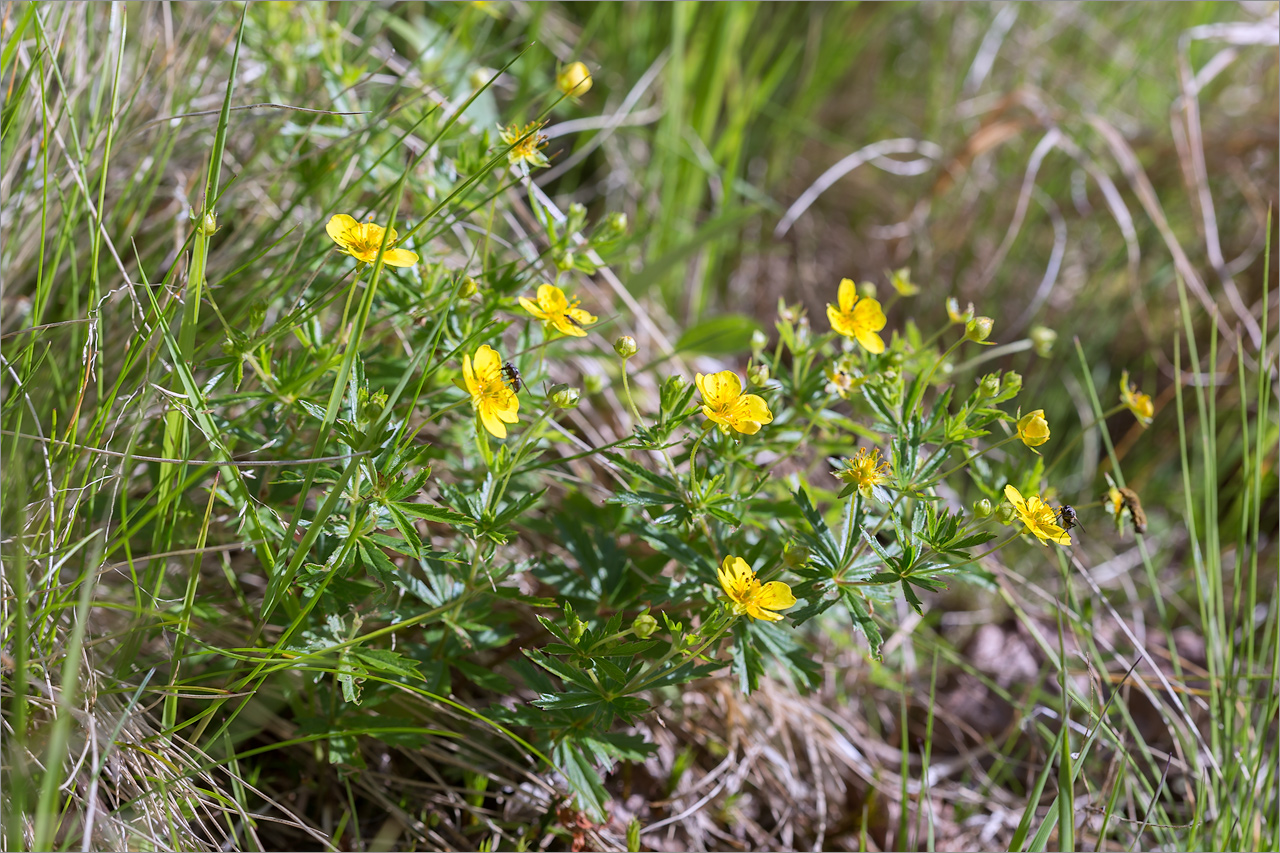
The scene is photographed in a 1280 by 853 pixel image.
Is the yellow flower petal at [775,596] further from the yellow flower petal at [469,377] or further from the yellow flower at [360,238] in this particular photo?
the yellow flower at [360,238]

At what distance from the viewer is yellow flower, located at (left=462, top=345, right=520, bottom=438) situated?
110 cm

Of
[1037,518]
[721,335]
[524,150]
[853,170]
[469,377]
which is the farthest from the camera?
[853,170]

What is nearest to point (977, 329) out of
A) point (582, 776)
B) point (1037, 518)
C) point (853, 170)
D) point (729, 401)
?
point (1037, 518)

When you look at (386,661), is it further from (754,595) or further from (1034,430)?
(1034,430)

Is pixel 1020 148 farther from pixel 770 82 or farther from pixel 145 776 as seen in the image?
pixel 145 776

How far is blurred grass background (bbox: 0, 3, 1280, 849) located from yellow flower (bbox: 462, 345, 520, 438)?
1.91ft

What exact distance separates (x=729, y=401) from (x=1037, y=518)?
442mm

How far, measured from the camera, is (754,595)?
1.13 meters

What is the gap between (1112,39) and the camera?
3.19m

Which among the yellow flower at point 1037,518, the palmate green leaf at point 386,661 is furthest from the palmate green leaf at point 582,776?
the yellow flower at point 1037,518

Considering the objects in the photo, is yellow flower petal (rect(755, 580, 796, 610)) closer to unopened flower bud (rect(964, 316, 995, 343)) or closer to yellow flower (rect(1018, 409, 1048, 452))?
yellow flower (rect(1018, 409, 1048, 452))

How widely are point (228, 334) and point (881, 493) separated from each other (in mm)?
904

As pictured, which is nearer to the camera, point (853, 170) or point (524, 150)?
point (524, 150)

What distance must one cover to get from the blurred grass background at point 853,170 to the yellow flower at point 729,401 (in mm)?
708
